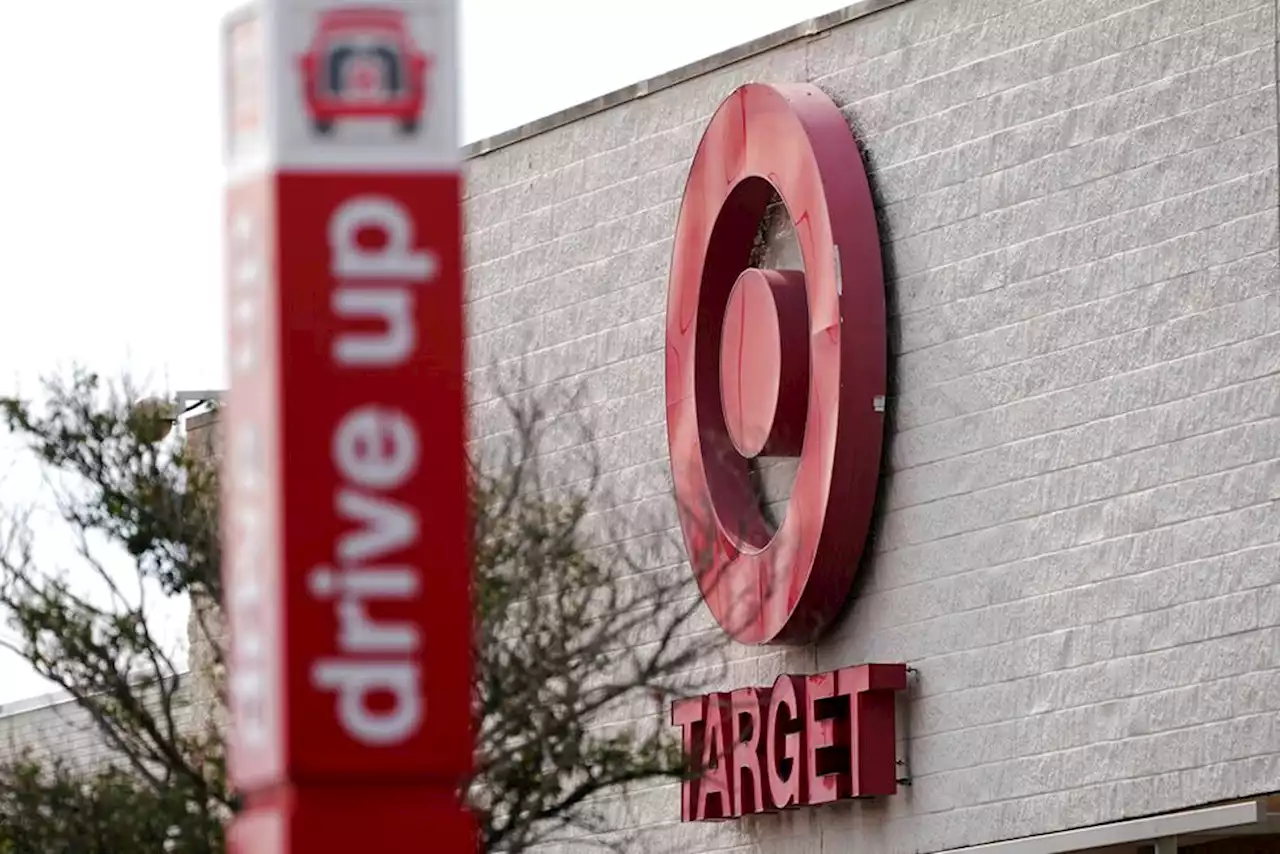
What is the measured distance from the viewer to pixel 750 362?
2158 cm

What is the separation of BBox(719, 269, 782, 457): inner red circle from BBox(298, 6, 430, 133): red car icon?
1287cm

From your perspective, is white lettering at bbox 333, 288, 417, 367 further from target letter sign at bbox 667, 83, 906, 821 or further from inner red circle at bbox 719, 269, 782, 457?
inner red circle at bbox 719, 269, 782, 457

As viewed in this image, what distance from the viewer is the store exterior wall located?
17453 millimetres

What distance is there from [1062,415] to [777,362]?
2.78 meters

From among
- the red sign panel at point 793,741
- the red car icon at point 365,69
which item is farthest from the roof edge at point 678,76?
the red car icon at point 365,69

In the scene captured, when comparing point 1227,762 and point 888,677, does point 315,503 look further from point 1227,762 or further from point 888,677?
point 888,677

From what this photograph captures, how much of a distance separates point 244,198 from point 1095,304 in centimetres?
1110

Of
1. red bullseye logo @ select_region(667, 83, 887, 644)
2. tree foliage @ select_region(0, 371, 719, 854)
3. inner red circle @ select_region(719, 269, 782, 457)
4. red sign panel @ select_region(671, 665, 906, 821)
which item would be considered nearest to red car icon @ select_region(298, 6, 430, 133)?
tree foliage @ select_region(0, 371, 719, 854)

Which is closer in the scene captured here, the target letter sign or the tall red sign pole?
the tall red sign pole

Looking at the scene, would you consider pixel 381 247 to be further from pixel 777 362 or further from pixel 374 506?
pixel 777 362

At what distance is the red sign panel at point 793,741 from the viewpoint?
2005cm

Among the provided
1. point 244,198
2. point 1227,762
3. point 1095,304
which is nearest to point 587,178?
point 1095,304

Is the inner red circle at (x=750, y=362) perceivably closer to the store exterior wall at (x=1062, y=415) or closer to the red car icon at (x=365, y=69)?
the store exterior wall at (x=1062, y=415)

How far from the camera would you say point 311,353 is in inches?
317
